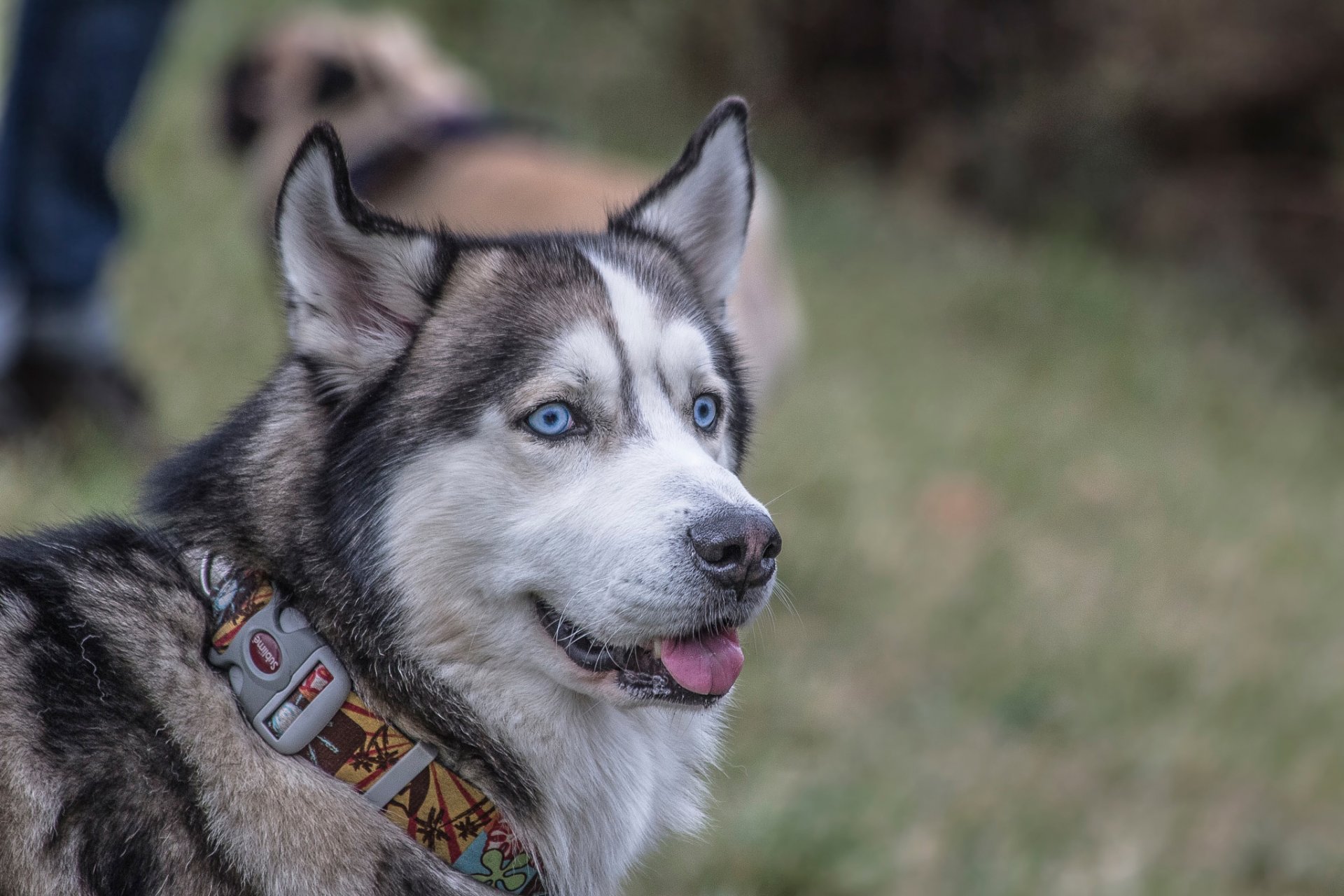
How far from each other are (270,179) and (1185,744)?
196 inches

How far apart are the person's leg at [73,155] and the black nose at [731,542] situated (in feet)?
10.1

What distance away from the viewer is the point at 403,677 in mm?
2260

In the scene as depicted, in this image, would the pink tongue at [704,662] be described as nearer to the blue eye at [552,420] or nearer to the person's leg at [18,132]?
the blue eye at [552,420]

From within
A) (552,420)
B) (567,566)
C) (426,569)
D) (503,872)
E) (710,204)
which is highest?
(710,204)

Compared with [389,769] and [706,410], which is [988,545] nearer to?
[706,410]

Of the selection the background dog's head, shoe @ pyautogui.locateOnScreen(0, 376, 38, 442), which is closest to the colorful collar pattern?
shoe @ pyautogui.locateOnScreen(0, 376, 38, 442)

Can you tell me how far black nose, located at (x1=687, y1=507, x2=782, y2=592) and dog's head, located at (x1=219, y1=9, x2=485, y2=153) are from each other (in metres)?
5.09

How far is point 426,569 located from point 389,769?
34cm

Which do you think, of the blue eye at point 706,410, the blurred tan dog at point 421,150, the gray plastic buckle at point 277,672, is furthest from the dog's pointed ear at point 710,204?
the blurred tan dog at point 421,150

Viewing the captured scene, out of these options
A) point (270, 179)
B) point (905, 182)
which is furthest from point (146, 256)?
point (905, 182)

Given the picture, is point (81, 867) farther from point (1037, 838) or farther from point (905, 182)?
point (905, 182)

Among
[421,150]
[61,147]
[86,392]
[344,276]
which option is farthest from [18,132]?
[344,276]

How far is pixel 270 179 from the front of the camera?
266 inches

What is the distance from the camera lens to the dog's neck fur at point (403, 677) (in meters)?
2.27
